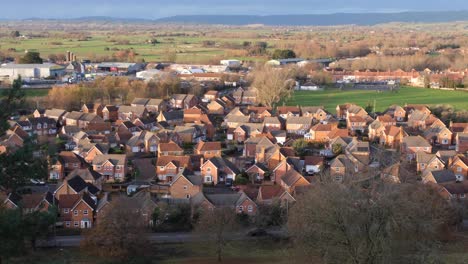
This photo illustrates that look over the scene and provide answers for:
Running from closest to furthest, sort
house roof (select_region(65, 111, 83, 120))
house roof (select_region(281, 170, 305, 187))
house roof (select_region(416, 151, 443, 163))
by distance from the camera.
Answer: house roof (select_region(281, 170, 305, 187)), house roof (select_region(416, 151, 443, 163)), house roof (select_region(65, 111, 83, 120))

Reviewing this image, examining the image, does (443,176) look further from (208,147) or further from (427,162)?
(208,147)

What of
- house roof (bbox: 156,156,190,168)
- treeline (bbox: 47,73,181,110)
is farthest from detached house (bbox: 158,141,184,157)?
treeline (bbox: 47,73,181,110)

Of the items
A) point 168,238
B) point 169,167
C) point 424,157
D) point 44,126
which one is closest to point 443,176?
point 424,157

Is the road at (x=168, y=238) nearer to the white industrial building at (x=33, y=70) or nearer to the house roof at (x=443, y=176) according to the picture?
the house roof at (x=443, y=176)

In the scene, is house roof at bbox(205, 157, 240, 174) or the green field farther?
the green field

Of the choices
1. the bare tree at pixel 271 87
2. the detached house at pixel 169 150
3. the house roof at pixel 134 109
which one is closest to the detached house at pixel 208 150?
the detached house at pixel 169 150

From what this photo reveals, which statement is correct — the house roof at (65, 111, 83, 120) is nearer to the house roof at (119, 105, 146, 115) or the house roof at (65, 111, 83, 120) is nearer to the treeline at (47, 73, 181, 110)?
the house roof at (119, 105, 146, 115)
